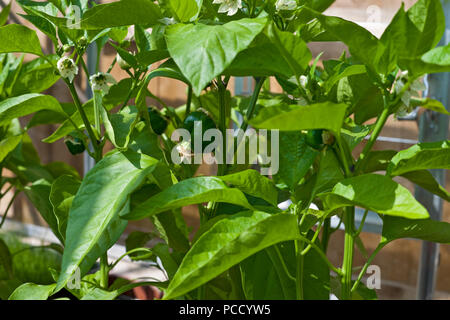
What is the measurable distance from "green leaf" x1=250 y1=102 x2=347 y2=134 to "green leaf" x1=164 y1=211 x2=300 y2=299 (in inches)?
3.3

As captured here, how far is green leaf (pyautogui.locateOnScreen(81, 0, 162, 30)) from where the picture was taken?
1.77 ft

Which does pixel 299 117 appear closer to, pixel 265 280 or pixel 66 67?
pixel 265 280

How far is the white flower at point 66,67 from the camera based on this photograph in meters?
0.68

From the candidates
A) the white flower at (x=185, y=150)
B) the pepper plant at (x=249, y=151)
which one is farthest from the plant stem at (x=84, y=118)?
the white flower at (x=185, y=150)

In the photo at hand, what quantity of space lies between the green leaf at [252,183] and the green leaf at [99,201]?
0.09 metres

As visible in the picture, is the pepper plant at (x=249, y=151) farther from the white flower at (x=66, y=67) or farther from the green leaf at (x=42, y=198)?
the green leaf at (x=42, y=198)

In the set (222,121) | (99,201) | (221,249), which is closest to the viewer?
(221,249)

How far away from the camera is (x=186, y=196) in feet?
1.70

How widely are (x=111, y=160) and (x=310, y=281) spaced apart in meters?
0.27

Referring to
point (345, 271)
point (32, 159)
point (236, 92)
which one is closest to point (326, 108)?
point (345, 271)

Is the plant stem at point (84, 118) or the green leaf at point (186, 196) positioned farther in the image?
the plant stem at point (84, 118)

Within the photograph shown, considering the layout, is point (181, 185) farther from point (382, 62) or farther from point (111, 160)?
point (382, 62)

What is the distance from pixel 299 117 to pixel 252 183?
0.12 meters

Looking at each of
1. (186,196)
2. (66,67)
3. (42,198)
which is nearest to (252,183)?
(186,196)
